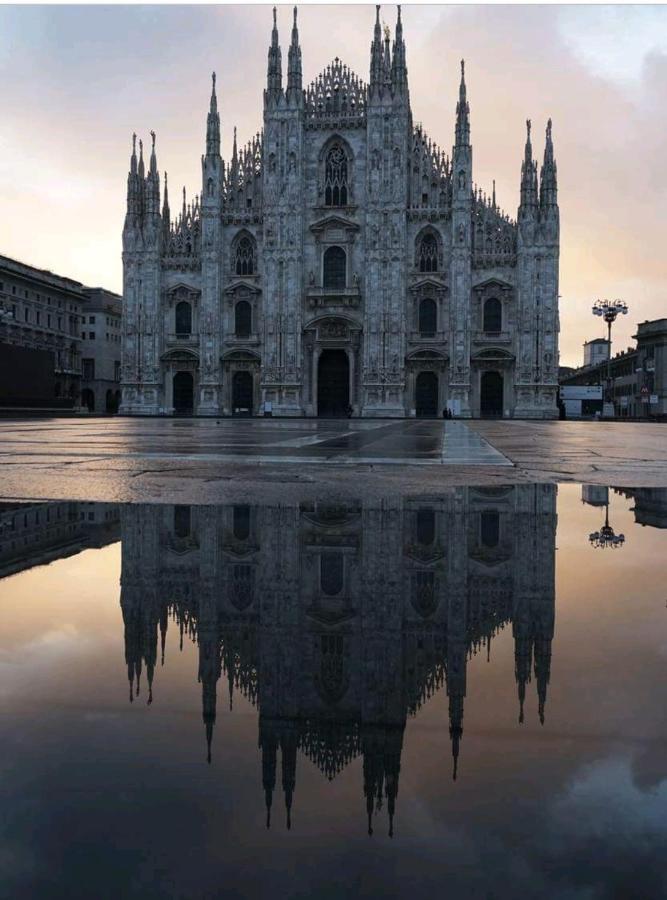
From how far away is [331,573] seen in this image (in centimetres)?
312

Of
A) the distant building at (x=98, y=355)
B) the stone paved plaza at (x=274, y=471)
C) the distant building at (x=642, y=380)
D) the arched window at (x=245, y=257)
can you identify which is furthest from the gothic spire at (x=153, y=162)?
the stone paved plaza at (x=274, y=471)

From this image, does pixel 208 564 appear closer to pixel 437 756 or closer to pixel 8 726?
pixel 8 726

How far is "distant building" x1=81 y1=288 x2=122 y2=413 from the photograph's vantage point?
247 feet

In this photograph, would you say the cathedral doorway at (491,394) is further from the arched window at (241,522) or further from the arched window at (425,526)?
the arched window at (241,522)

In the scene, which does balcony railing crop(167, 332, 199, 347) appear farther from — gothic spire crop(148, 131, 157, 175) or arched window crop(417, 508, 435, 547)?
arched window crop(417, 508, 435, 547)

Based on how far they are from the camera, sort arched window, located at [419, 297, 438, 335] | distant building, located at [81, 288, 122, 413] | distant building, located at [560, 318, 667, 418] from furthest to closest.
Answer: distant building, located at [81, 288, 122, 413] → distant building, located at [560, 318, 667, 418] → arched window, located at [419, 297, 438, 335]

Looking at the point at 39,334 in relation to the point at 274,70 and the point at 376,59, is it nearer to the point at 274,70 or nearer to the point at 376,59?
the point at 274,70

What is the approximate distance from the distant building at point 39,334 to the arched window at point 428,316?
21.5 m

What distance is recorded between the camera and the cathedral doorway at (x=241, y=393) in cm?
4916


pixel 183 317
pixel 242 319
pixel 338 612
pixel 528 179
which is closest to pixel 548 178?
pixel 528 179

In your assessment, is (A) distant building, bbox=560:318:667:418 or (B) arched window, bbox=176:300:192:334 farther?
(A) distant building, bbox=560:318:667:418

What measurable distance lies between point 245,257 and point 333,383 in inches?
363

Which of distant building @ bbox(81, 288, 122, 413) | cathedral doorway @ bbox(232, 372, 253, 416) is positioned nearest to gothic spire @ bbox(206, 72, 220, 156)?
cathedral doorway @ bbox(232, 372, 253, 416)

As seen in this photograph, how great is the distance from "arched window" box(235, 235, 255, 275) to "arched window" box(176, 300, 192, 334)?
3847 millimetres
